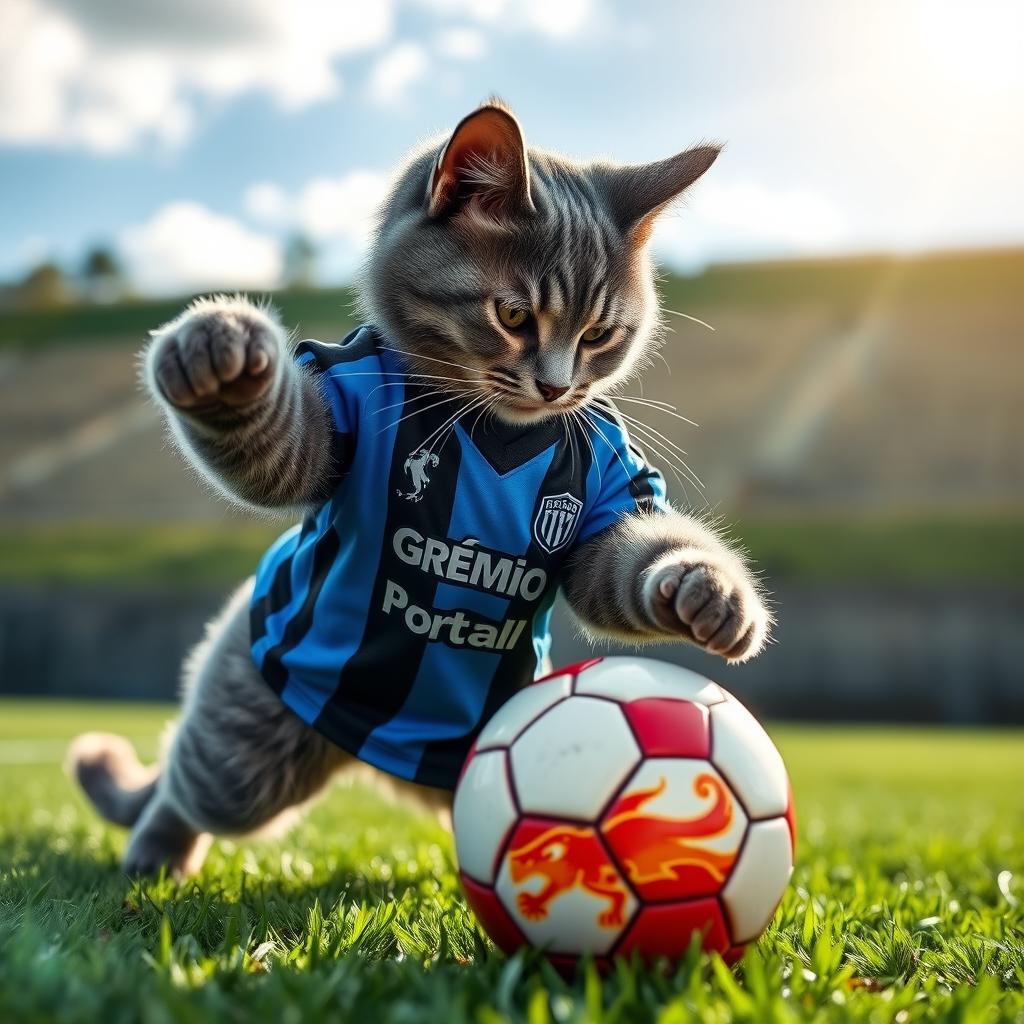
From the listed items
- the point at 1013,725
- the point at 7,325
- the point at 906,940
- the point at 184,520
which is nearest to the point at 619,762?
the point at 906,940

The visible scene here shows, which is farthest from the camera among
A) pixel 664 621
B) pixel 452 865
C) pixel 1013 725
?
pixel 1013 725

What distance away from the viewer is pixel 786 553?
18266mm

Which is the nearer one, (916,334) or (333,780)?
(333,780)

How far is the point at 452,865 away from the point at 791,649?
14.7 m

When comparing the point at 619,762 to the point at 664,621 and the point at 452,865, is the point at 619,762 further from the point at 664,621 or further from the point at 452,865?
the point at 452,865

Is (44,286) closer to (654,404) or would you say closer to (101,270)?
(101,270)

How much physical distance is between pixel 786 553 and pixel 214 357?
17.2m

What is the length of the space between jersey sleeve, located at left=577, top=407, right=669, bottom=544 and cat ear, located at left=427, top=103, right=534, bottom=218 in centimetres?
52

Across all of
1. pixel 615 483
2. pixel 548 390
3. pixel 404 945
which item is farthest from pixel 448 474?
pixel 404 945

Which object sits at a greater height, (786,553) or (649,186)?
(649,186)

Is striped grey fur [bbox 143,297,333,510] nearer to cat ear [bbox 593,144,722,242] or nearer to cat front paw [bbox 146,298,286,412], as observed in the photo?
cat front paw [bbox 146,298,286,412]

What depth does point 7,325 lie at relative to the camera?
138 ft

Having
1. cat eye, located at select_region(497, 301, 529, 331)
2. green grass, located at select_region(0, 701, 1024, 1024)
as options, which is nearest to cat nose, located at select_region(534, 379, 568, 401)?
cat eye, located at select_region(497, 301, 529, 331)

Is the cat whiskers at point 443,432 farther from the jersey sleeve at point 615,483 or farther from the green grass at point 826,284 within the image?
the green grass at point 826,284
